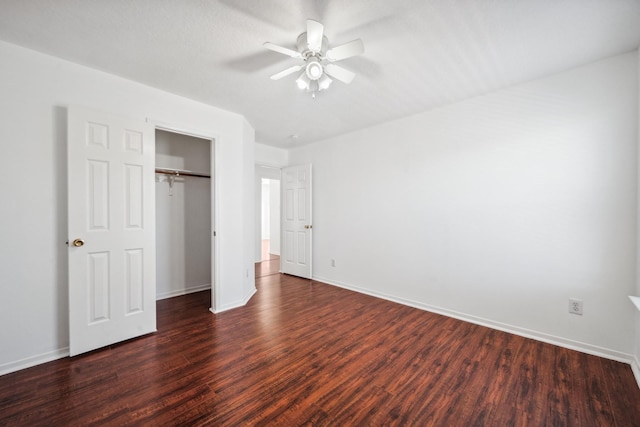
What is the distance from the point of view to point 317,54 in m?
1.88

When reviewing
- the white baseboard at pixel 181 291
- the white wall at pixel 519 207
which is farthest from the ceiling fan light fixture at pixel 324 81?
the white baseboard at pixel 181 291

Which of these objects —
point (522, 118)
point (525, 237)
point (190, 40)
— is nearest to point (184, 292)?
point (190, 40)

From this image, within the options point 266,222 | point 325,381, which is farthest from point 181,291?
point 266,222

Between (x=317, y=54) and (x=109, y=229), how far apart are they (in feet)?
7.87

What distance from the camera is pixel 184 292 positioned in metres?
3.87

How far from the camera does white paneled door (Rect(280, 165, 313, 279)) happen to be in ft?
15.3

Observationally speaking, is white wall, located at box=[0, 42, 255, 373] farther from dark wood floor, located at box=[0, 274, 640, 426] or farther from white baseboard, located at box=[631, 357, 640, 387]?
white baseboard, located at box=[631, 357, 640, 387]

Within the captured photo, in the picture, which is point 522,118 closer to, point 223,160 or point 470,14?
point 470,14

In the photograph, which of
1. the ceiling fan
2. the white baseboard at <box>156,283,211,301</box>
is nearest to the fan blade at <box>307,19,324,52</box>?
the ceiling fan

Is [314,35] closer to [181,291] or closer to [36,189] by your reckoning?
[36,189]

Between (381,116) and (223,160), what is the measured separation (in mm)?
2188

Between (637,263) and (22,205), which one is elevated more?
(22,205)

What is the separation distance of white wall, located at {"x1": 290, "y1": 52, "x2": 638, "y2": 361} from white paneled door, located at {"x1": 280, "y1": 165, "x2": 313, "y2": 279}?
1200mm

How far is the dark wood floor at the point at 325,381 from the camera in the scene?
5.07 feet
